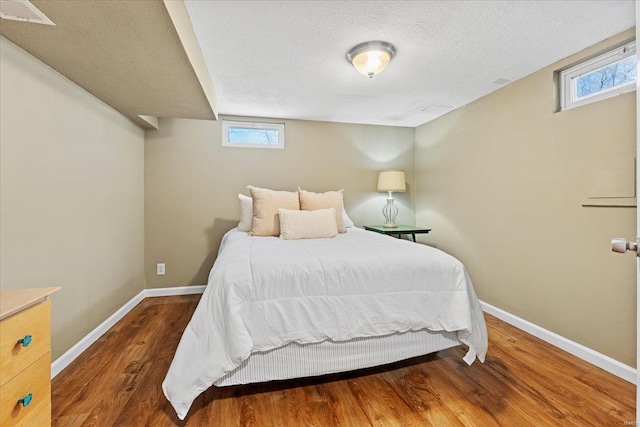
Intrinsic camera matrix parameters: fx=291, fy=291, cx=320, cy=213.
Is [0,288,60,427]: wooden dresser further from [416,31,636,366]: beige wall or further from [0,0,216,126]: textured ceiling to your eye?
[416,31,636,366]: beige wall

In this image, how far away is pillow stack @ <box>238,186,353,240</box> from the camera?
2.56 metres

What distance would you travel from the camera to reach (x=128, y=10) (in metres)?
1.25

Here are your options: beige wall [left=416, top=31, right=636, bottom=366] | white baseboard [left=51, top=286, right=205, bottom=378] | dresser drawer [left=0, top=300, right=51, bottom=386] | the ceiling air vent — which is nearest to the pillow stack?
white baseboard [left=51, top=286, right=205, bottom=378]

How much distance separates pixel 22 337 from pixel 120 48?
1.42 metres

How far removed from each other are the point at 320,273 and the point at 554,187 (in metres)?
1.94

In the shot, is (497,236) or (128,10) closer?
(128,10)

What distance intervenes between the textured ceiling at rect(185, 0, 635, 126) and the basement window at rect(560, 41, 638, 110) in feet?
0.46

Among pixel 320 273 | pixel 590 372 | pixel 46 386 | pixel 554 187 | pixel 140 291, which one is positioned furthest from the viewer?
pixel 140 291

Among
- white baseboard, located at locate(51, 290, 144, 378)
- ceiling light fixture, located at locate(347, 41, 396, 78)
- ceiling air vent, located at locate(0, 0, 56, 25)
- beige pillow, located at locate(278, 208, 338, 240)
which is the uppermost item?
ceiling light fixture, located at locate(347, 41, 396, 78)

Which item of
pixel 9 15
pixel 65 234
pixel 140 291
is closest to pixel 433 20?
pixel 9 15

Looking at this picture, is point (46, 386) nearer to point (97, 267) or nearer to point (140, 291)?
point (97, 267)

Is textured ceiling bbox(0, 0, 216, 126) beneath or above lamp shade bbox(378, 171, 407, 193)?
above

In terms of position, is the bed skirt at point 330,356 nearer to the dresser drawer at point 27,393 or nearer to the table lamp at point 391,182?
the dresser drawer at point 27,393

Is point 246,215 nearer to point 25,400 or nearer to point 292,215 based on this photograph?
point 292,215
